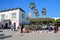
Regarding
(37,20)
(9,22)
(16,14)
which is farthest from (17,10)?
(37,20)

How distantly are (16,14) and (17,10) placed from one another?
58.2 inches

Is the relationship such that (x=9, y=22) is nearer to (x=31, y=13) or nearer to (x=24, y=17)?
(x=24, y=17)

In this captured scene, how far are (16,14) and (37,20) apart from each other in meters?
11.6

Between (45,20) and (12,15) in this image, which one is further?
(12,15)

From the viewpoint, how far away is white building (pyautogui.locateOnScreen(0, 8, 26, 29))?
1881 inches

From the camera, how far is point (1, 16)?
169ft

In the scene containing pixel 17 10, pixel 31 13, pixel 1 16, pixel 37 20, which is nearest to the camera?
pixel 37 20

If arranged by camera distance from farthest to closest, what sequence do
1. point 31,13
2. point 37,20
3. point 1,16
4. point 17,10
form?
point 31,13
point 1,16
point 17,10
point 37,20

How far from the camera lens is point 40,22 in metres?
40.0

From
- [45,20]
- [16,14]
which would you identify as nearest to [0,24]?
[16,14]

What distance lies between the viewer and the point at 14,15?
159 ft

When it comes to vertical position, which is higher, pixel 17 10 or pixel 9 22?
pixel 17 10

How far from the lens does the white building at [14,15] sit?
4778cm

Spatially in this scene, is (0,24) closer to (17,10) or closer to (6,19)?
(6,19)
